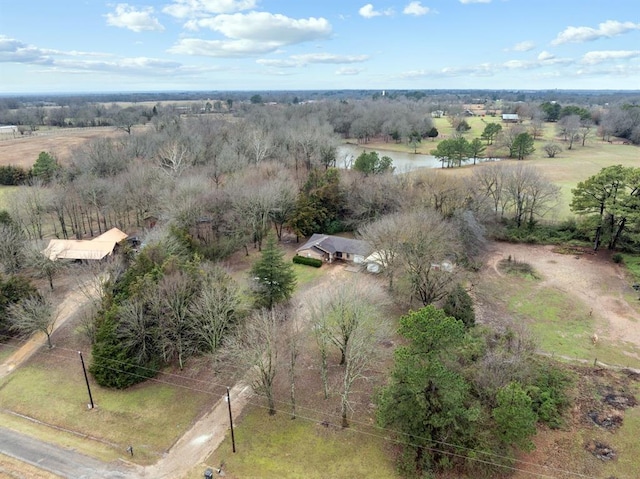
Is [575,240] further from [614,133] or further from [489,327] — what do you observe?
[614,133]

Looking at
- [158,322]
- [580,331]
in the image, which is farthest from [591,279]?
[158,322]

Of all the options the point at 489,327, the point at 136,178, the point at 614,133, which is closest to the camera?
the point at 489,327

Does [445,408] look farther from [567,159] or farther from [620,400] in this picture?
[567,159]

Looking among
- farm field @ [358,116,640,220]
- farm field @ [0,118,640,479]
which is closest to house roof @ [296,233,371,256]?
farm field @ [0,118,640,479]

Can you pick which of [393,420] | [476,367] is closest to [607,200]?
[476,367]

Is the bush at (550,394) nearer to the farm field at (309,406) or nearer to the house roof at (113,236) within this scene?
the farm field at (309,406)

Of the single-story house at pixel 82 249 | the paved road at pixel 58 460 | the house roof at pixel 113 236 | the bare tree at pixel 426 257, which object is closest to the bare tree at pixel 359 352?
the bare tree at pixel 426 257

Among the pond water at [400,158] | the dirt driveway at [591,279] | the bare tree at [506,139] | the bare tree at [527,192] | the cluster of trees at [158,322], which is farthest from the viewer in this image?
the bare tree at [506,139]
